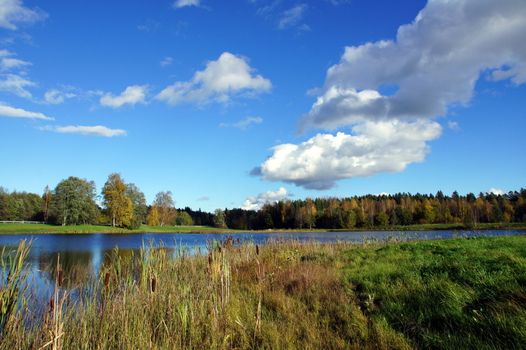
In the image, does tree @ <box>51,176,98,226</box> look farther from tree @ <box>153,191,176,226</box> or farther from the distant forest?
tree @ <box>153,191,176,226</box>

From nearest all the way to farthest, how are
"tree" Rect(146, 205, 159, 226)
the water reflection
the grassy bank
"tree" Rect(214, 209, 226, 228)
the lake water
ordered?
1. the grassy bank
2. the water reflection
3. the lake water
4. "tree" Rect(146, 205, 159, 226)
5. "tree" Rect(214, 209, 226, 228)

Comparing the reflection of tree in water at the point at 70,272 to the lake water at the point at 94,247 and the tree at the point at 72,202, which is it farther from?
the tree at the point at 72,202

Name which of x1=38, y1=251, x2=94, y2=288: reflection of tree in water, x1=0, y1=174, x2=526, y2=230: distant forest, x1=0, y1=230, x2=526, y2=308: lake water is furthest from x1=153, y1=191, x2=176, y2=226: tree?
x1=38, y1=251, x2=94, y2=288: reflection of tree in water

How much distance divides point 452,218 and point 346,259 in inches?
Answer: 4136

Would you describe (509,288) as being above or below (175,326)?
above

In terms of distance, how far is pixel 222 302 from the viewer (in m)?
7.46

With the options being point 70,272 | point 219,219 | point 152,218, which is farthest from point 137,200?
point 70,272

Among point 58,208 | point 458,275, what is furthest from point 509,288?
point 58,208

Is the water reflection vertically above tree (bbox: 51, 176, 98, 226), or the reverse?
tree (bbox: 51, 176, 98, 226)

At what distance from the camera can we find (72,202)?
7356cm

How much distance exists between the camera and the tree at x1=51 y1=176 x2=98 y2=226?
73250mm

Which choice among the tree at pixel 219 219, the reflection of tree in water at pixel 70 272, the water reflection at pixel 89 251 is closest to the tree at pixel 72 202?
the water reflection at pixel 89 251

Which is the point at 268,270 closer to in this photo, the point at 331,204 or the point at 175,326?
the point at 175,326

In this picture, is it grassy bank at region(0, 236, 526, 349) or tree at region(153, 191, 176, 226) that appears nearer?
grassy bank at region(0, 236, 526, 349)
